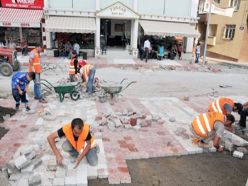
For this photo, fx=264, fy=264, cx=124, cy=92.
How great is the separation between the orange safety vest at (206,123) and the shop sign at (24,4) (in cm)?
1823

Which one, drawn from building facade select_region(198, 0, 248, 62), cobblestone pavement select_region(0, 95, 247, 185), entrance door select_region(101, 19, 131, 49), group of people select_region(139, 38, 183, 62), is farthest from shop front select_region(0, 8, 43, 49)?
building facade select_region(198, 0, 248, 62)

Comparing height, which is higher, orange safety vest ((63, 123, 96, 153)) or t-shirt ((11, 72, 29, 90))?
t-shirt ((11, 72, 29, 90))

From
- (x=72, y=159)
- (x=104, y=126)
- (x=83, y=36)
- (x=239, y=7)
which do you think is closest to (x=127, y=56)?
(x=83, y=36)

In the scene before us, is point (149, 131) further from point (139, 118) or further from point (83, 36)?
point (83, 36)

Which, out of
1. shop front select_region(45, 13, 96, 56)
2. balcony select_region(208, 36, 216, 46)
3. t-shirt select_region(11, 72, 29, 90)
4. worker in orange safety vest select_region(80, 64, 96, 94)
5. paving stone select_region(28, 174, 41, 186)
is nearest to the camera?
paving stone select_region(28, 174, 41, 186)

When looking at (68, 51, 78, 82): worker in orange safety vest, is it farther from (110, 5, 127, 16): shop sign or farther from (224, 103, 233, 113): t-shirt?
(110, 5, 127, 16): shop sign

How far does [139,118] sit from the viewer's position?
7781 millimetres

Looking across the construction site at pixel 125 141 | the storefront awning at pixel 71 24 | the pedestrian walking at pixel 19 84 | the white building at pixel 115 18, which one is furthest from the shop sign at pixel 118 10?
the pedestrian walking at pixel 19 84

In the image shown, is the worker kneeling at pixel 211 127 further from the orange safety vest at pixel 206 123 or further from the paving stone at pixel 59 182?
the paving stone at pixel 59 182

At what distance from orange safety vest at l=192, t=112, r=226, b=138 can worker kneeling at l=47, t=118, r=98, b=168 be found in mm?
2487

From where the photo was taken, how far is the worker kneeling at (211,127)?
5740mm

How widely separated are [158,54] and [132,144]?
16.1m

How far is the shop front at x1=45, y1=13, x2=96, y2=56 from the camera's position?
19.1 m

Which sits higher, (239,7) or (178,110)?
(239,7)
